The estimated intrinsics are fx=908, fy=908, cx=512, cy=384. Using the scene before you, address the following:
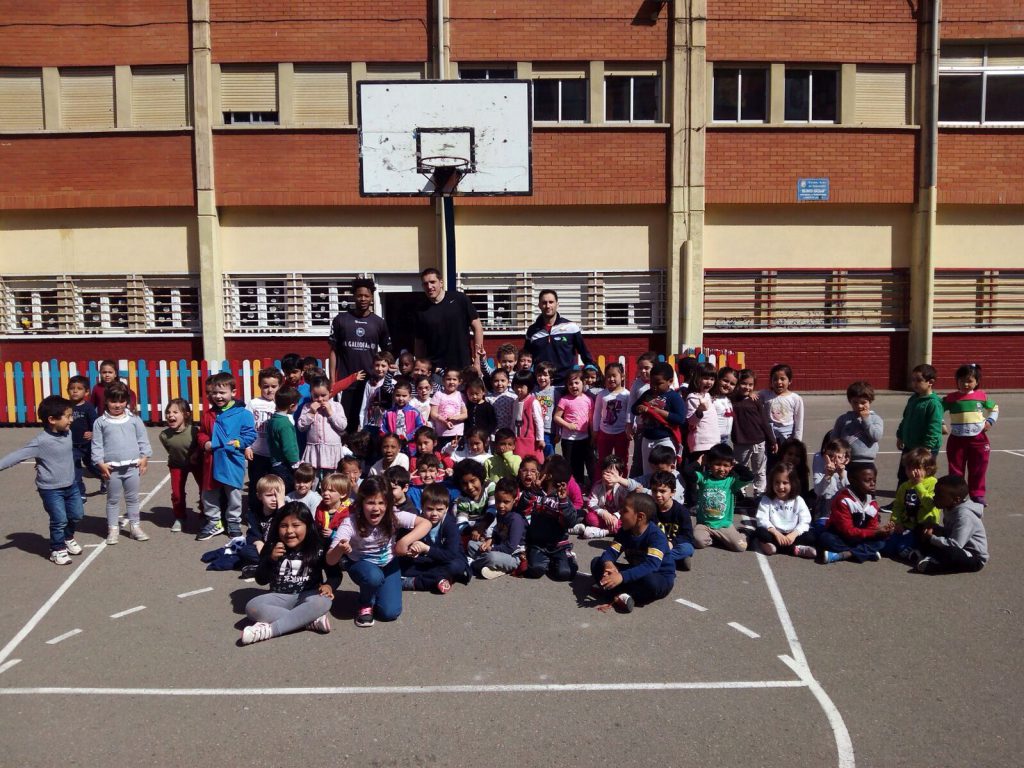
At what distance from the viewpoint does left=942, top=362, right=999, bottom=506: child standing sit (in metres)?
8.92

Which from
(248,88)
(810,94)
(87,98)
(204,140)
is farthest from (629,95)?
(87,98)

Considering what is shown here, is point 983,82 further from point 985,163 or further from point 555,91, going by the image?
point 555,91

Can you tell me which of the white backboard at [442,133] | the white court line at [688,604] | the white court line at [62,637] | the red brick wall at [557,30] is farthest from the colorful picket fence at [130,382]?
the white court line at [62,637]

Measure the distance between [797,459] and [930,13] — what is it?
1338cm

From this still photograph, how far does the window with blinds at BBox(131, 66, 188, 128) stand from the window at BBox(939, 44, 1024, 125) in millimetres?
14804

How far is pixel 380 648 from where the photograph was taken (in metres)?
5.86

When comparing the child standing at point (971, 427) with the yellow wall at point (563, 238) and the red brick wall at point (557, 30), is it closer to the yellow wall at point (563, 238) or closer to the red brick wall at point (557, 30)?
the yellow wall at point (563, 238)

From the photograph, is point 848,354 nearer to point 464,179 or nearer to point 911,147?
point 911,147

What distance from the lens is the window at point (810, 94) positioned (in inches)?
703

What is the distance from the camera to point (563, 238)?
17828 millimetres

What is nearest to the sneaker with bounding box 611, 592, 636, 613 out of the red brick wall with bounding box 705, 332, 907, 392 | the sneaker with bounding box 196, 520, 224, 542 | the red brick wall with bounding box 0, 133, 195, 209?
the sneaker with bounding box 196, 520, 224, 542

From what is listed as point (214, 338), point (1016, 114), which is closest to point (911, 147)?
point (1016, 114)

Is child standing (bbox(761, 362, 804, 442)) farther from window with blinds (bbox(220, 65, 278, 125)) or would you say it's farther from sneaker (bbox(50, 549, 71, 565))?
window with blinds (bbox(220, 65, 278, 125))

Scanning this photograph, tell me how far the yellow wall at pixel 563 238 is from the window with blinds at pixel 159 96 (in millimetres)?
5647
